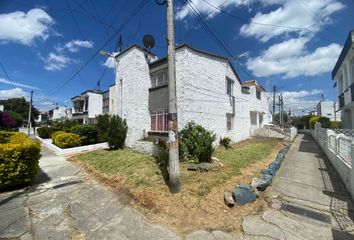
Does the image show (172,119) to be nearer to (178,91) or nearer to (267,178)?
(267,178)

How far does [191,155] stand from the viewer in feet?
28.5

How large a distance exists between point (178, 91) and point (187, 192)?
7.00 m

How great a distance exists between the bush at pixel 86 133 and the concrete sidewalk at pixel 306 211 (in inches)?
590

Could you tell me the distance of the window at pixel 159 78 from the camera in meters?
12.9

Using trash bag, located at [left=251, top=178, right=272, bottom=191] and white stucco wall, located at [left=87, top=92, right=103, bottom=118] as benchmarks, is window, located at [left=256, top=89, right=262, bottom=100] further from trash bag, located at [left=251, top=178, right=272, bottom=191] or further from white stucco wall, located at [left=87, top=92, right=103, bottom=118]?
white stucco wall, located at [left=87, top=92, right=103, bottom=118]

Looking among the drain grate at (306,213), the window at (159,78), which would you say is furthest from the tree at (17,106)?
the drain grate at (306,213)

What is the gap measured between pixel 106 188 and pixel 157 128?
671 centimetres

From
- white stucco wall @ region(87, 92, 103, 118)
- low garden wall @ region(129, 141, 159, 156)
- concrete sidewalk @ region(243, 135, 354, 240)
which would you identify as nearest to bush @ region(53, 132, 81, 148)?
low garden wall @ region(129, 141, 159, 156)

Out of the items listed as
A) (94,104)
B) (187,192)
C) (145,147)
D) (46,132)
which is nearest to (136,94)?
(145,147)

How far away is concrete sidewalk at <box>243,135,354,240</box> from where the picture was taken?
3822 millimetres

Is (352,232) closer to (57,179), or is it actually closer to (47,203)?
(47,203)

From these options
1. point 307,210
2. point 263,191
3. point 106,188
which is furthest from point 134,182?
point 307,210

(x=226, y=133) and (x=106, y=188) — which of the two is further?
(x=226, y=133)

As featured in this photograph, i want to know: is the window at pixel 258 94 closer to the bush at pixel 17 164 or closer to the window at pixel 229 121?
the window at pixel 229 121
